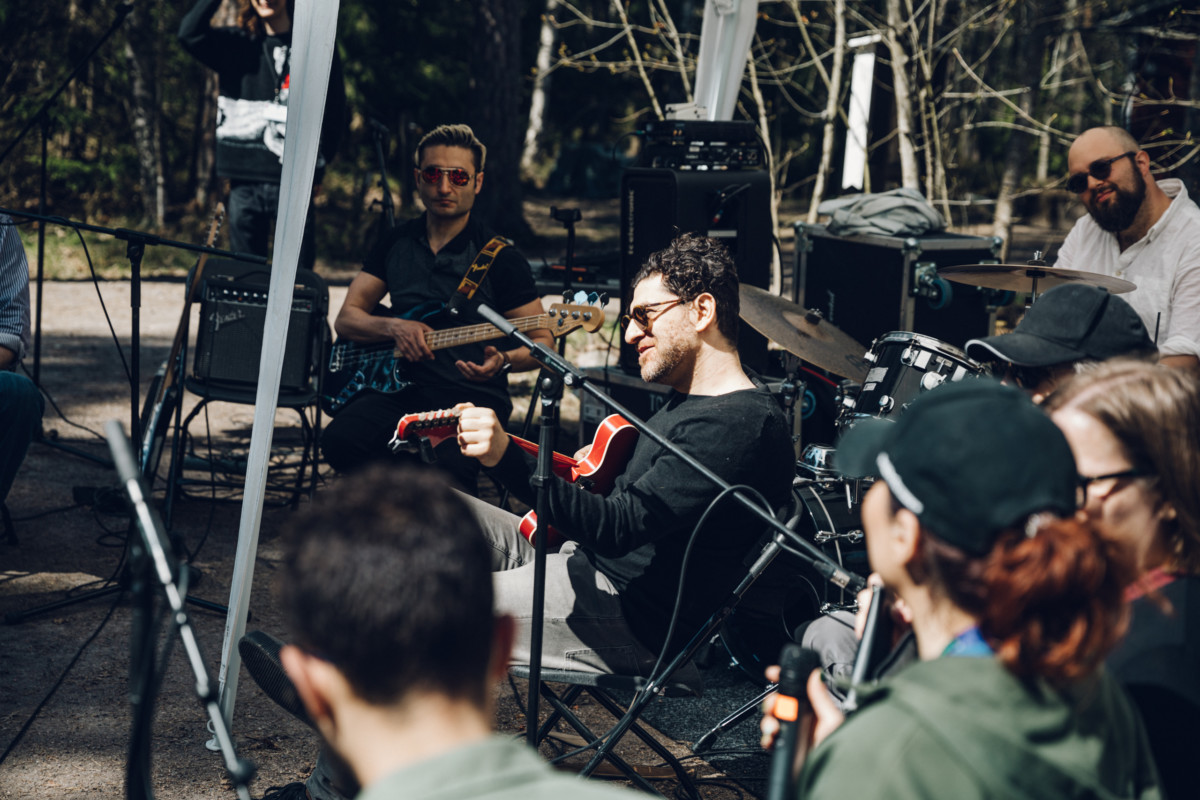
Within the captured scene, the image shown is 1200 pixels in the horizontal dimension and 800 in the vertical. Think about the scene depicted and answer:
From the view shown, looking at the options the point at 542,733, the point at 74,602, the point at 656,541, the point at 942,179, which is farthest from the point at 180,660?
the point at 942,179

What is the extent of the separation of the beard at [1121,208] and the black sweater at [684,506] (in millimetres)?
2158

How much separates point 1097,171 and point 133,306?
3.56 metres

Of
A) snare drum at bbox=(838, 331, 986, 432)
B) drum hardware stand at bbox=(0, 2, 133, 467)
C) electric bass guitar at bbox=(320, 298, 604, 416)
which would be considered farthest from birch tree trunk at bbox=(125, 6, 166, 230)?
snare drum at bbox=(838, 331, 986, 432)

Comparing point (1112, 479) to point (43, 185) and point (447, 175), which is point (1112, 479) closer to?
point (447, 175)

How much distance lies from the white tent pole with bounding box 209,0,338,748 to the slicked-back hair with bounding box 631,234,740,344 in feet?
3.21

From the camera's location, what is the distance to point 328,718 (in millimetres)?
1237

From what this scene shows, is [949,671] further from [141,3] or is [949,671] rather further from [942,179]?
[141,3]

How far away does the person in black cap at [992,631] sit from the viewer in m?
1.23

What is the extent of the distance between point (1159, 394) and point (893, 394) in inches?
88.3

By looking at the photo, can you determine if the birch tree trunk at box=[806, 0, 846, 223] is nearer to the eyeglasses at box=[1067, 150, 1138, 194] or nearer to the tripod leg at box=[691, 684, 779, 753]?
the eyeglasses at box=[1067, 150, 1138, 194]

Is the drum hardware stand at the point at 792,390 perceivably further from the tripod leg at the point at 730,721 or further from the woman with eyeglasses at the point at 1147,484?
the woman with eyeglasses at the point at 1147,484

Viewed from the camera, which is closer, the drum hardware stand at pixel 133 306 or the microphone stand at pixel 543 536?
the microphone stand at pixel 543 536

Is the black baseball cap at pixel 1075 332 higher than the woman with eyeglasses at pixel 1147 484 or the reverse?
higher

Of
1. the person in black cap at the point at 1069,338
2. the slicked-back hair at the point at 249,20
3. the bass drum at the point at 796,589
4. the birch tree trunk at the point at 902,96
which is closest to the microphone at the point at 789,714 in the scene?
the person in black cap at the point at 1069,338
